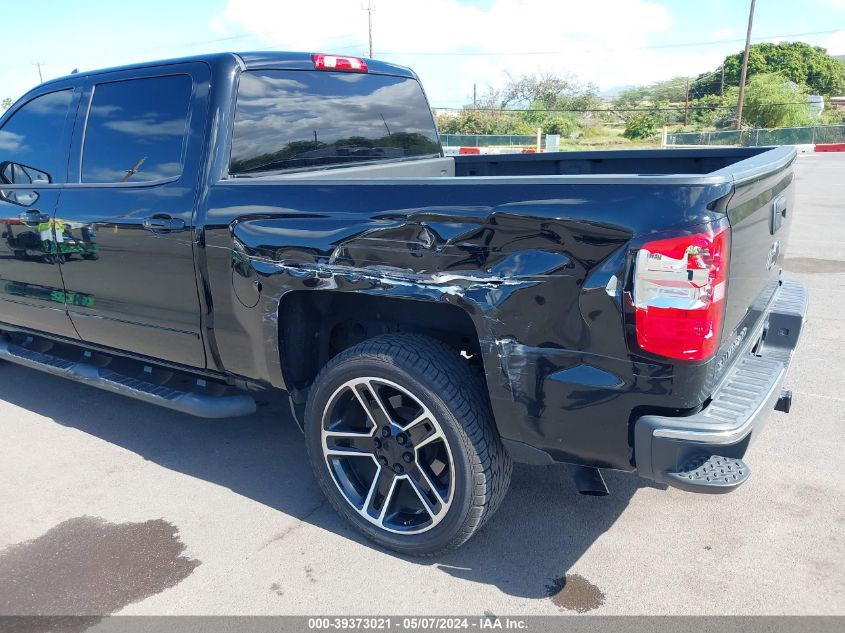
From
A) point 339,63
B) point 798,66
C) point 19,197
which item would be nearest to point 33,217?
point 19,197

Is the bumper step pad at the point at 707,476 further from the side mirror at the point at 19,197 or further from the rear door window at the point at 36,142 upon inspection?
the side mirror at the point at 19,197

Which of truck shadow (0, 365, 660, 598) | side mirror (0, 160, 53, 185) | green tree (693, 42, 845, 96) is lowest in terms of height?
truck shadow (0, 365, 660, 598)

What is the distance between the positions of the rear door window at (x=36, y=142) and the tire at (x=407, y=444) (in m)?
2.28

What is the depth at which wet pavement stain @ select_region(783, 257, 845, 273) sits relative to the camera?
7.88 metres

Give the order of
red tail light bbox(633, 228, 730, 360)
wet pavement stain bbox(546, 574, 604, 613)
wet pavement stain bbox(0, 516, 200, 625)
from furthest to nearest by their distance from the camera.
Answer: wet pavement stain bbox(0, 516, 200, 625) → wet pavement stain bbox(546, 574, 604, 613) → red tail light bbox(633, 228, 730, 360)

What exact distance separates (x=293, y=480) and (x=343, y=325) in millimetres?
906

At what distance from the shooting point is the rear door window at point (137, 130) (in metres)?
3.47

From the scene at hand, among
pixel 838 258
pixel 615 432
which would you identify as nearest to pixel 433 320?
pixel 615 432

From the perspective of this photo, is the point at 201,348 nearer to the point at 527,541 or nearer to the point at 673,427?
the point at 527,541

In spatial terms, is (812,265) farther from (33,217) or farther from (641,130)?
(641,130)

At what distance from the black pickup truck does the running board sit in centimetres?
2

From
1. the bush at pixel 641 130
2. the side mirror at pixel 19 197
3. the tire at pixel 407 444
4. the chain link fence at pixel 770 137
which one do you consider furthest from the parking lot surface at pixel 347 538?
the bush at pixel 641 130

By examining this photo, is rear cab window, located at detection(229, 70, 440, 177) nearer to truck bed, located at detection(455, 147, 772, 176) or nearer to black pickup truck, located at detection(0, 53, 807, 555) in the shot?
black pickup truck, located at detection(0, 53, 807, 555)

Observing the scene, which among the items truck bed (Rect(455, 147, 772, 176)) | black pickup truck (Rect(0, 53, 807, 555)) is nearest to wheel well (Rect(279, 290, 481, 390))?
black pickup truck (Rect(0, 53, 807, 555))
